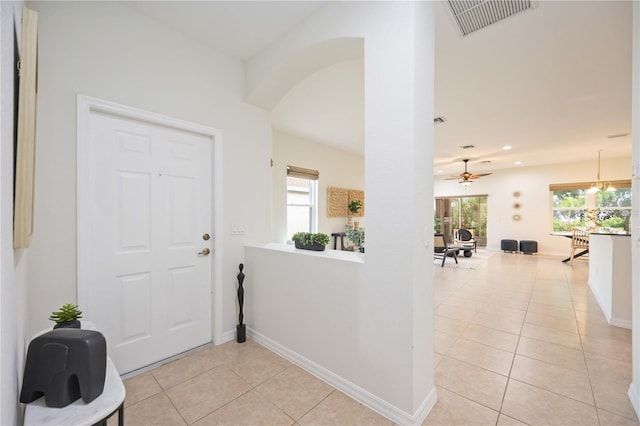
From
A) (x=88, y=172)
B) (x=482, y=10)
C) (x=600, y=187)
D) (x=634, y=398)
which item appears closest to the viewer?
(x=634, y=398)

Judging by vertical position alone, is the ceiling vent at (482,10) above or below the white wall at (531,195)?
above

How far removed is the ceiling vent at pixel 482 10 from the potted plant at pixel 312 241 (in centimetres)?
201

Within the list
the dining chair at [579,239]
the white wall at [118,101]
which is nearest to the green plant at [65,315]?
the white wall at [118,101]

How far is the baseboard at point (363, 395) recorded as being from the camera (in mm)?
1581

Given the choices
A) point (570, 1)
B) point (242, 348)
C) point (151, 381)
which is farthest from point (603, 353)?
point (151, 381)

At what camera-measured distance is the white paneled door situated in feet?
6.41

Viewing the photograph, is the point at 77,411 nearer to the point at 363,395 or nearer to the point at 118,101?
the point at 363,395

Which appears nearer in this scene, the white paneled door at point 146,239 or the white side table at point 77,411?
the white side table at point 77,411

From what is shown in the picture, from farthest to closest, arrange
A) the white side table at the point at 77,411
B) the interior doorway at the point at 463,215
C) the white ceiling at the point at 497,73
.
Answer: the interior doorway at the point at 463,215, the white ceiling at the point at 497,73, the white side table at the point at 77,411

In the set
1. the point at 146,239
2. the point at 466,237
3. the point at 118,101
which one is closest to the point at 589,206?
the point at 466,237

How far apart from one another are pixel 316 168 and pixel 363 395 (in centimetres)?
466

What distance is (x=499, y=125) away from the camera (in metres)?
4.55

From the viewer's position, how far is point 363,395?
1.76m

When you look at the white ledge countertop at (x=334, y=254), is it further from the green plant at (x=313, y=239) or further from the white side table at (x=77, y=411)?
the white side table at (x=77, y=411)
